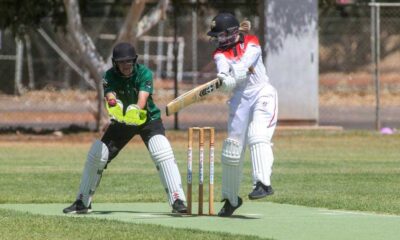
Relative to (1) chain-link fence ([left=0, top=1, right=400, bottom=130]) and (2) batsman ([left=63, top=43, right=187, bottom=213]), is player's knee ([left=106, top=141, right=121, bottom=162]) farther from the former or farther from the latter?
(1) chain-link fence ([left=0, top=1, right=400, bottom=130])

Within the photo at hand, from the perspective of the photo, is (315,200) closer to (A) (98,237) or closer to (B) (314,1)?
(A) (98,237)

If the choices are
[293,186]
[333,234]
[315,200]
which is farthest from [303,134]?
[333,234]

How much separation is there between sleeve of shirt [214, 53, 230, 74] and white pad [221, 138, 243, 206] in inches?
29.6

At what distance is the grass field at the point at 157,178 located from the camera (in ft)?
39.0

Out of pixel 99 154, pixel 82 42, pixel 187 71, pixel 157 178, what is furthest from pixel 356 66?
pixel 99 154

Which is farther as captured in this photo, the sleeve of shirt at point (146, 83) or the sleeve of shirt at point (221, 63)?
the sleeve of shirt at point (146, 83)

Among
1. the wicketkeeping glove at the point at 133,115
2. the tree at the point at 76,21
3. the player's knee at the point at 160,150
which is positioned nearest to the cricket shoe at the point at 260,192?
the player's knee at the point at 160,150

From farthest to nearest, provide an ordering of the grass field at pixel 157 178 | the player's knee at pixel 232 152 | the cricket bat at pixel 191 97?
the player's knee at pixel 232 152
the cricket bat at pixel 191 97
the grass field at pixel 157 178

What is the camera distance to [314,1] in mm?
29047

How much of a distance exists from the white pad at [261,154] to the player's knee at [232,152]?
0.48ft

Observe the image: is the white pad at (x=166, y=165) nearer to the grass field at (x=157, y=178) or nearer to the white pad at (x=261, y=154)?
the white pad at (x=261, y=154)

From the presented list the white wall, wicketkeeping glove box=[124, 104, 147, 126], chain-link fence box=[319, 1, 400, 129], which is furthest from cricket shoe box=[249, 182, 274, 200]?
chain-link fence box=[319, 1, 400, 129]

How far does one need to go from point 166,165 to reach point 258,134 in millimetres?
1247

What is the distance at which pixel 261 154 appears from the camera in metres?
12.8
